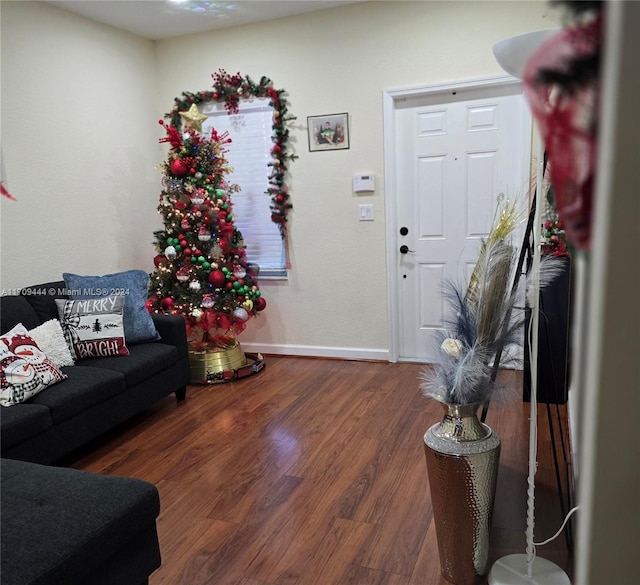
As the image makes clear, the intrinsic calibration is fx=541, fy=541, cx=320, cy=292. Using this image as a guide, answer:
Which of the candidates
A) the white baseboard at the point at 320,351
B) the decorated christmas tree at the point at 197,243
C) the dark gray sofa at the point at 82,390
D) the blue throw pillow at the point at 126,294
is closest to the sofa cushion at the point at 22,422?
the dark gray sofa at the point at 82,390

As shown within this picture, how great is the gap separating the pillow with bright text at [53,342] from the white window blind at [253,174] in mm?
1933

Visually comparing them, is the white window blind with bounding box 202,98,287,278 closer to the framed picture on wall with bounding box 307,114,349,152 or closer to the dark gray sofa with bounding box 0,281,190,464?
the framed picture on wall with bounding box 307,114,349,152

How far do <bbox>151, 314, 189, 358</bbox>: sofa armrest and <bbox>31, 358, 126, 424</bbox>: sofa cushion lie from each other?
606 mm

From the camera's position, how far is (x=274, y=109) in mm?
4379

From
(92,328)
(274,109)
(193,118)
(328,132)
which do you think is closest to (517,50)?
(92,328)

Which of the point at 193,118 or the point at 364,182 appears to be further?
the point at 364,182

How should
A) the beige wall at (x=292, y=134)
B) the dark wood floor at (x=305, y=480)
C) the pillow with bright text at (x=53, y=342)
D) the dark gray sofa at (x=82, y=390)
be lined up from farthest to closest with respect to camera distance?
the beige wall at (x=292, y=134) → the pillow with bright text at (x=53, y=342) → the dark gray sofa at (x=82, y=390) → the dark wood floor at (x=305, y=480)

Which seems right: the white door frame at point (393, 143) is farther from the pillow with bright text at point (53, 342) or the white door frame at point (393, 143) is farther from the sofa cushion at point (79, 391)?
the pillow with bright text at point (53, 342)

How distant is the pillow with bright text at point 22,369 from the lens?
2.60 m

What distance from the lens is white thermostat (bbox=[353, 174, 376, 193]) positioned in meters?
4.19

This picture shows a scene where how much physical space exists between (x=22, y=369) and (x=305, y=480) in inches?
58.8

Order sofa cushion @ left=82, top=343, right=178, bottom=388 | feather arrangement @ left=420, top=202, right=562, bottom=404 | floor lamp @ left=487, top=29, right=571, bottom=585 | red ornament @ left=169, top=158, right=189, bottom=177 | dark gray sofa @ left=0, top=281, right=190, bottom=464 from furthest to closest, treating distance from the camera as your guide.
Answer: red ornament @ left=169, top=158, right=189, bottom=177 < sofa cushion @ left=82, top=343, right=178, bottom=388 < dark gray sofa @ left=0, top=281, right=190, bottom=464 < feather arrangement @ left=420, top=202, right=562, bottom=404 < floor lamp @ left=487, top=29, right=571, bottom=585

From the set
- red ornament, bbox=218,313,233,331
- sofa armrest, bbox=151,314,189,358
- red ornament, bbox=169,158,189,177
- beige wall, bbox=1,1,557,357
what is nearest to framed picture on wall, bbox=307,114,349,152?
beige wall, bbox=1,1,557,357

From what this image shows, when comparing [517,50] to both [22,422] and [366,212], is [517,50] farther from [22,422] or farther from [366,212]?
[366,212]
